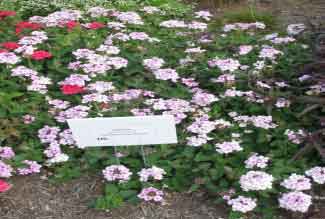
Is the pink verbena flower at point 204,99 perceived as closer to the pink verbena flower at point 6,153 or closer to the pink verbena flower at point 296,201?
the pink verbena flower at point 296,201

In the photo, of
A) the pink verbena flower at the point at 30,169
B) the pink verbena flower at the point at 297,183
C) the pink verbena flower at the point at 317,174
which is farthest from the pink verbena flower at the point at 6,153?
the pink verbena flower at the point at 317,174

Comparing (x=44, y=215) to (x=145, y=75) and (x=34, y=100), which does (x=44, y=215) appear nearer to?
(x=34, y=100)

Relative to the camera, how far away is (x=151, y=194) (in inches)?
127

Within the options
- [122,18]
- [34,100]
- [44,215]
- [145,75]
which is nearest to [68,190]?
[44,215]

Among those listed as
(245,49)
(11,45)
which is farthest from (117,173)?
(245,49)

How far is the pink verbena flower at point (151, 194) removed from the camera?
3.21 meters

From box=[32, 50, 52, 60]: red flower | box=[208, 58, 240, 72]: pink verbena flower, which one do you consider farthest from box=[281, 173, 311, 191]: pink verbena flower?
box=[32, 50, 52, 60]: red flower

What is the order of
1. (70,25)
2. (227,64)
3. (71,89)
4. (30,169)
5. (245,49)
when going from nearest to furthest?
(30,169)
(71,89)
(227,64)
(245,49)
(70,25)

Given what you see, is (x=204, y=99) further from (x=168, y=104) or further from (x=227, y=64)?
(x=227, y=64)

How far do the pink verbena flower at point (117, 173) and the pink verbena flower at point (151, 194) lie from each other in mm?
141

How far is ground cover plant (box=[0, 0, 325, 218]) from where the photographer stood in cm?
331

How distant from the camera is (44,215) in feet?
10.7

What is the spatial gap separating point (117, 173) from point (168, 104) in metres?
0.75

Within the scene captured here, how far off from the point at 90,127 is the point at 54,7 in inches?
112
